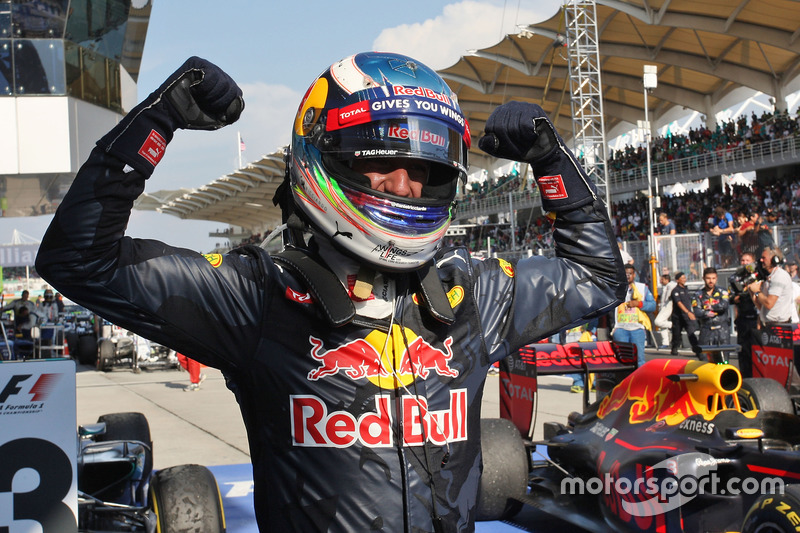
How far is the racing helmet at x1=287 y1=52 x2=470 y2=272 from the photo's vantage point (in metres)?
2.00

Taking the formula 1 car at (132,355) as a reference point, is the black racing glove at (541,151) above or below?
above

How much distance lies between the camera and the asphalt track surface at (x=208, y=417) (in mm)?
5535

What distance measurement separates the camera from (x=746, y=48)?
25719mm

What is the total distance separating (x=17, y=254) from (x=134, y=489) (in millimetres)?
22431

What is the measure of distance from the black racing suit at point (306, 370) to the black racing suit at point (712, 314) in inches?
368

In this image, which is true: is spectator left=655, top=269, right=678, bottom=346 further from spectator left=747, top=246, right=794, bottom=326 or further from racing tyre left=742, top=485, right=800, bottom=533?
racing tyre left=742, top=485, right=800, bottom=533

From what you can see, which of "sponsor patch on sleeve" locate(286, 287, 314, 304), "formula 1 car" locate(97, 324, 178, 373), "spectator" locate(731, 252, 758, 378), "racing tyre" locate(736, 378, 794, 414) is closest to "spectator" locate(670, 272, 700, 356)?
"spectator" locate(731, 252, 758, 378)

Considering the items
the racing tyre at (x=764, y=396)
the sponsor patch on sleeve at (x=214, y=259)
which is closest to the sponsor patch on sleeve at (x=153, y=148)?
the sponsor patch on sleeve at (x=214, y=259)

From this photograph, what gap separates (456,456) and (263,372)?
0.50 m

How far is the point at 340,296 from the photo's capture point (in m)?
1.95

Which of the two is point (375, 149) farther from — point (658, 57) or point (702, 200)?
point (658, 57)

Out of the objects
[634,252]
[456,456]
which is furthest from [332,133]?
[634,252]

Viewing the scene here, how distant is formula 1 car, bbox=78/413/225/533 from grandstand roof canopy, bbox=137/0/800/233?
61.9 ft

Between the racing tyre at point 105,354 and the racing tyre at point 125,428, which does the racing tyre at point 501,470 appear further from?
the racing tyre at point 105,354
